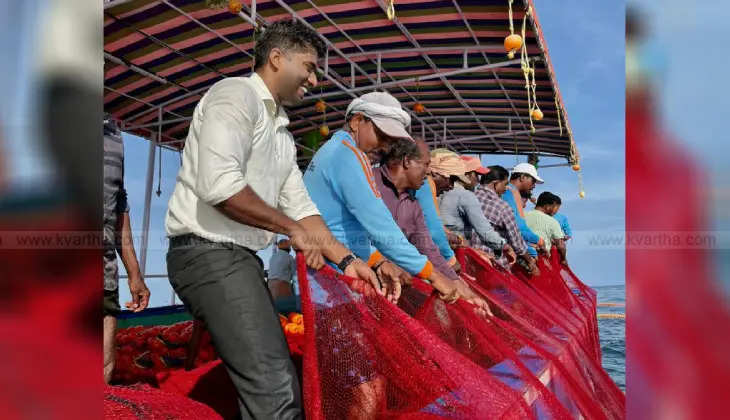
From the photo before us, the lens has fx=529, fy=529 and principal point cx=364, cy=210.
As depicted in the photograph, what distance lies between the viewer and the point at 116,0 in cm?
546

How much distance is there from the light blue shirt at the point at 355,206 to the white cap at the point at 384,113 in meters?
0.19

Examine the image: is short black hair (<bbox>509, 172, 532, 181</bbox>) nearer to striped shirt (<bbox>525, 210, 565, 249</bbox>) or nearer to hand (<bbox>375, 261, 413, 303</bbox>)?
striped shirt (<bbox>525, 210, 565, 249</bbox>)

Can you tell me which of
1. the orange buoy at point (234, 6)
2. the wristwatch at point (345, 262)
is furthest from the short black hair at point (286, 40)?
the orange buoy at point (234, 6)

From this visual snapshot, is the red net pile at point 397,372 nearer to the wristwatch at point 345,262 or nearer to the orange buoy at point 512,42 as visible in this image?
the wristwatch at point 345,262

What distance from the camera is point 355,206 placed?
2203 mm

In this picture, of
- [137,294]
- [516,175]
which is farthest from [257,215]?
[516,175]

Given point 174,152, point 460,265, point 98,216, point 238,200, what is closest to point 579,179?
point 174,152

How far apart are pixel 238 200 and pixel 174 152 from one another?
9666 millimetres

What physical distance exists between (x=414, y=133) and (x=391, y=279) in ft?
31.7

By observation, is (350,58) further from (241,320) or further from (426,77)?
(241,320)

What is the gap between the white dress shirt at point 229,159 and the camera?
4.75 ft

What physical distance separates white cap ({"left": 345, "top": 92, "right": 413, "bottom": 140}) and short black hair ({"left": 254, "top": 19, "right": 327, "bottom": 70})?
58 cm

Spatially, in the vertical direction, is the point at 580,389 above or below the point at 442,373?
below

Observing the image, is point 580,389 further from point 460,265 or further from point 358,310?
point 460,265
